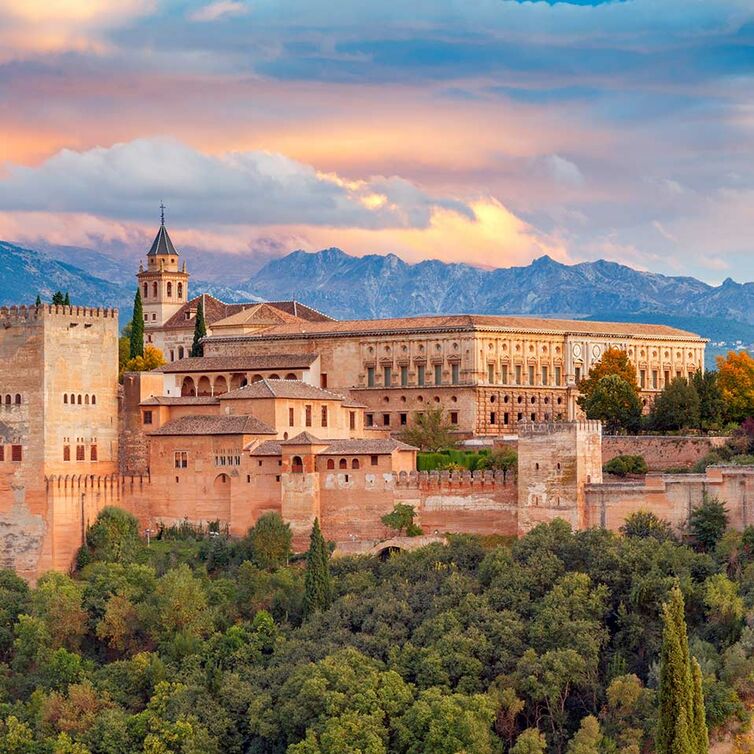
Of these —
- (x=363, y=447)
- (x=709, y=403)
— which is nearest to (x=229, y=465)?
(x=363, y=447)

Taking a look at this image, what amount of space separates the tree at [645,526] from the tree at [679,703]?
10.8m

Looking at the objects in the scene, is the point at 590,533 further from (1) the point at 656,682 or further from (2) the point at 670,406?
(2) the point at 670,406

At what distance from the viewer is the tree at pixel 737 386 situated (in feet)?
239

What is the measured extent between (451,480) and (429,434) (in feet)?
36.1

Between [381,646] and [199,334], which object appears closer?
[381,646]

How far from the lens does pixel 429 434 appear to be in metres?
71.9

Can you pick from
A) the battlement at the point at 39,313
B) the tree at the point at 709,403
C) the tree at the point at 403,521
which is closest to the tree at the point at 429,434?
the tree at the point at 709,403

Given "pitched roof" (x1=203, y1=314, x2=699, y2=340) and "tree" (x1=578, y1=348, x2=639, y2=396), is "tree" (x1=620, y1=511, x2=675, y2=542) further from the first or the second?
"pitched roof" (x1=203, y1=314, x2=699, y2=340)

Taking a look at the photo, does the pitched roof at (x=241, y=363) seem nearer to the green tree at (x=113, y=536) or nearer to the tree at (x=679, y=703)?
the green tree at (x=113, y=536)

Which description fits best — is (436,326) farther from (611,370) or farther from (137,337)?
(137,337)

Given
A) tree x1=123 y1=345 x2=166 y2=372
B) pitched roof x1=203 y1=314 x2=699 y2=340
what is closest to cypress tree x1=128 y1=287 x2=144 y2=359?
tree x1=123 y1=345 x2=166 y2=372

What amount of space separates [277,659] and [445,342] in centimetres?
2750

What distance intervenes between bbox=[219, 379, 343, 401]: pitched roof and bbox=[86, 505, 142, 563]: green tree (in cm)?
566

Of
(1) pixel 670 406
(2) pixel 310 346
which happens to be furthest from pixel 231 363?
(1) pixel 670 406
